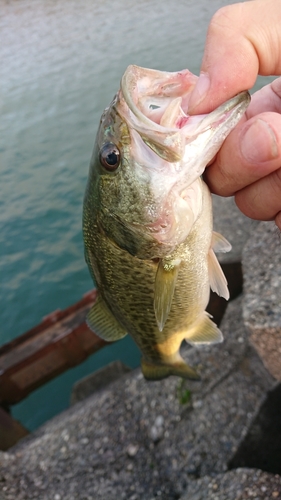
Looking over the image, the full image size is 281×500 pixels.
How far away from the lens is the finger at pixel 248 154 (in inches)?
57.5

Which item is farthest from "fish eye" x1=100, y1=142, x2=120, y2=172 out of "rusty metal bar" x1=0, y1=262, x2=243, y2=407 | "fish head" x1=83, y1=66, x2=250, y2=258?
"rusty metal bar" x1=0, y1=262, x2=243, y2=407

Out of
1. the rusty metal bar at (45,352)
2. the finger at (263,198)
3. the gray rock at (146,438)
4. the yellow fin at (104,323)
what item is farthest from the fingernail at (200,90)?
the rusty metal bar at (45,352)

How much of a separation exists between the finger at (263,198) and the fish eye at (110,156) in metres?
0.64

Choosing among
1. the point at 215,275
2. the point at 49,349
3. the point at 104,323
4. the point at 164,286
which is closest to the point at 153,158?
the point at 164,286

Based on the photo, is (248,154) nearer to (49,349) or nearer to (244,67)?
(244,67)

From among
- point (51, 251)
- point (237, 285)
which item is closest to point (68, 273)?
point (51, 251)

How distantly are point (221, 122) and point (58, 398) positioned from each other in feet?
17.0

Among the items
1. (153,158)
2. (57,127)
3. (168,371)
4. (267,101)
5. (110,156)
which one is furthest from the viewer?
(57,127)

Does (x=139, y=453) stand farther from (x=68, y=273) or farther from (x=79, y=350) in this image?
(x=68, y=273)

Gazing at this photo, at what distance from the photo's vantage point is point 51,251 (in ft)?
27.2

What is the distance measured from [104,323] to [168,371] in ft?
2.01

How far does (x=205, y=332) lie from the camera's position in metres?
2.46

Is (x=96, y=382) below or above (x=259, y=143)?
below

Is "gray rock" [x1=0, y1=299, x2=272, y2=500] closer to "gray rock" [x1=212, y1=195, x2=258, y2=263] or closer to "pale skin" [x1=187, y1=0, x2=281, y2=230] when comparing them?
"gray rock" [x1=212, y1=195, x2=258, y2=263]
